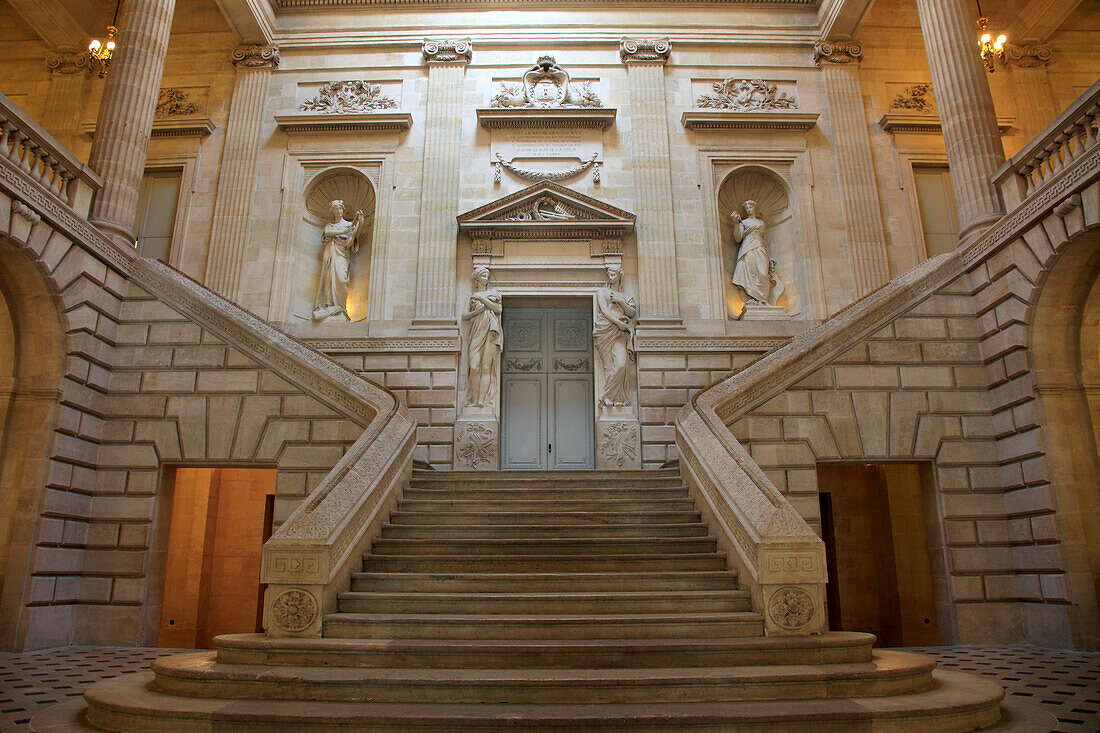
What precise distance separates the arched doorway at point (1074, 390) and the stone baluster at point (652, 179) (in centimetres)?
568

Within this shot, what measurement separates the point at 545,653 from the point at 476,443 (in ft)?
23.5

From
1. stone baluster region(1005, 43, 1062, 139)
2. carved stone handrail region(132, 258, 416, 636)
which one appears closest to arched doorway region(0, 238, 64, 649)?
carved stone handrail region(132, 258, 416, 636)

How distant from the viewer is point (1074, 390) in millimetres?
8156

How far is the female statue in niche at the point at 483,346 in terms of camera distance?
12.2 metres

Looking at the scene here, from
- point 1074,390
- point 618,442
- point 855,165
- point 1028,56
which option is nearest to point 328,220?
point 618,442

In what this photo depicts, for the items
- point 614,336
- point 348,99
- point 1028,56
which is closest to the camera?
point 614,336

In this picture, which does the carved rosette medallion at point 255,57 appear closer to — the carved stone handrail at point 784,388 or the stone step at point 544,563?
the carved stone handrail at point 784,388

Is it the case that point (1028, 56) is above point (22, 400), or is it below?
above

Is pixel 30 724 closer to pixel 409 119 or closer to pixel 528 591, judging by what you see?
pixel 528 591

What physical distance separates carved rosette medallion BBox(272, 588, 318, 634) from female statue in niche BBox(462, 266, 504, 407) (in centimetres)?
691

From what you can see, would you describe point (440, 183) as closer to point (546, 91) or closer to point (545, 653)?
point (546, 91)

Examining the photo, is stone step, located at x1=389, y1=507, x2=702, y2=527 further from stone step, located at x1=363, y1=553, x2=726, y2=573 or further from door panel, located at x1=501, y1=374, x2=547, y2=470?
door panel, located at x1=501, y1=374, x2=547, y2=470

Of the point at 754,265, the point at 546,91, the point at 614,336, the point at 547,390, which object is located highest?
the point at 546,91

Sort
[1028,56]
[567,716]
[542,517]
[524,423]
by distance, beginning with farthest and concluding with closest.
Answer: [1028,56] < [524,423] < [542,517] < [567,716]
